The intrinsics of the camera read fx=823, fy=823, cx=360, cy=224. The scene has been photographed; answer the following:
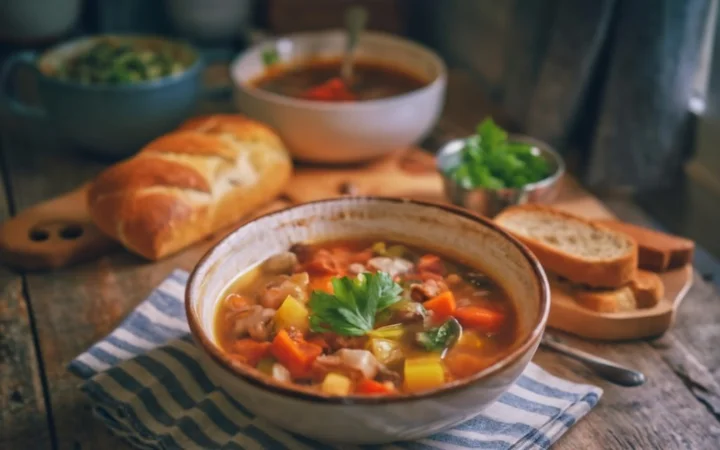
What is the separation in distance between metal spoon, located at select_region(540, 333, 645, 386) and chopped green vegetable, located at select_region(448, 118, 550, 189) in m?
0.55

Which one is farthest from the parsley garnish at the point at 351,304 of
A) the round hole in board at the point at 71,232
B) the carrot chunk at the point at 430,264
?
the round hole in board at the point at 71,232

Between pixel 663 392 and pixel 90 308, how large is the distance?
1.19 meters

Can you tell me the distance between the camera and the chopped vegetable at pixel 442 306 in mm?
1462

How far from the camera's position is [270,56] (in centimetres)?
255

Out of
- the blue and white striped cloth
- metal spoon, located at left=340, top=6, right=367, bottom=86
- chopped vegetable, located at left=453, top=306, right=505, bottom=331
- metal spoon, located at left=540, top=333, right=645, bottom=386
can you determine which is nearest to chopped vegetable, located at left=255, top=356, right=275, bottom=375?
the blue and white striped cloth

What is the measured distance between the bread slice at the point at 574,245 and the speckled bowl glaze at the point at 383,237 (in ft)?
0.74

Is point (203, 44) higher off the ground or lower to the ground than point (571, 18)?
lower

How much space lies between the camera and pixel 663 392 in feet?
5.07

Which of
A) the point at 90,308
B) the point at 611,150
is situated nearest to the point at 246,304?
the point at 90,308

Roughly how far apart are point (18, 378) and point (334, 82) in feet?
4.06

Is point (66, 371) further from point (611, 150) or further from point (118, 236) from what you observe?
point (611, 150)

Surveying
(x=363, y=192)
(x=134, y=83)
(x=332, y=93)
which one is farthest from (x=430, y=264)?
(x=134, y=83)

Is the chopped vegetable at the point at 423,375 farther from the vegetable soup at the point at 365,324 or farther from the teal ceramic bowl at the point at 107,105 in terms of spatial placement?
the teal ceramic bowl at the point at 107,105

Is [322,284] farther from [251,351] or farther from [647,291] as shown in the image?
[647,291]
